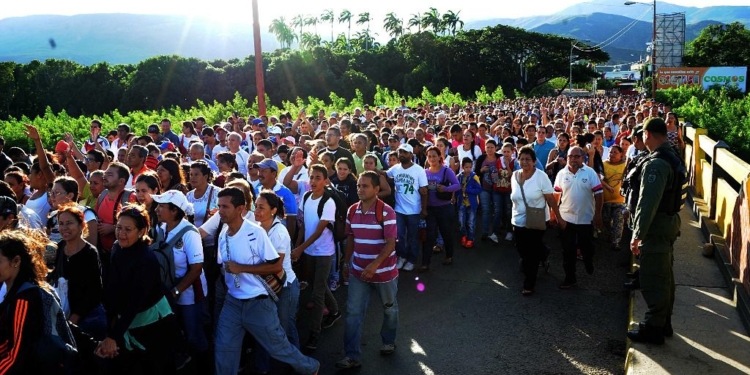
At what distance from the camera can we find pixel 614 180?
29.1ft

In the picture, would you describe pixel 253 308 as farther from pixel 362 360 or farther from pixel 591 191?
pixel 591 191

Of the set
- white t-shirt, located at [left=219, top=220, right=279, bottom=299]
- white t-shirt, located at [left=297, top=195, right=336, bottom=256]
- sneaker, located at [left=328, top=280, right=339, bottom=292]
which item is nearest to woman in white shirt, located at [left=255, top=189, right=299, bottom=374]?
white t-shirt, located at [left=219, top=220, right=279, bottom=299]

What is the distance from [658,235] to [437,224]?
3.69 meters

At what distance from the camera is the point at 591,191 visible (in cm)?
751

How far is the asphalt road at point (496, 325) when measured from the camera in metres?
5.59

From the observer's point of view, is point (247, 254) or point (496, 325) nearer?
point (247, 254)

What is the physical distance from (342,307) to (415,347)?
1.41 meters

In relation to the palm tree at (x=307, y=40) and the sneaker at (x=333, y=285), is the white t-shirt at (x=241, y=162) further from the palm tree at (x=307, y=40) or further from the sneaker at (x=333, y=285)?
the palm tree at (x=307, y=40)

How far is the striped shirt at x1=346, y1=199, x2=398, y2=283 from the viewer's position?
540 cm

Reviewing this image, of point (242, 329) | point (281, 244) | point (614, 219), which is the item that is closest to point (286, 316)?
point (242, 329)

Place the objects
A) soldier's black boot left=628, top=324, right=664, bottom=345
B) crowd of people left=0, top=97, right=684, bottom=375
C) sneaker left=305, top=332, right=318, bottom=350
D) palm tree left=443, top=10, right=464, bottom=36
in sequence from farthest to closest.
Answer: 1. palm tree left=443, top=10, right=464, bottom=36
2. sneaker left=305, top=332, right=318, bottom=350
3. soldier's black boot left=628, top=324, right=664, bottom=345
4. crowd of people left=0, top=97, right=684, bottom=375

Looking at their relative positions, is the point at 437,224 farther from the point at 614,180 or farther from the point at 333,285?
the point at 614,180

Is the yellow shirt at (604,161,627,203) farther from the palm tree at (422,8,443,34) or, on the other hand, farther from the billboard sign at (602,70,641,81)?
the billboard sign at (602,70,641,81)

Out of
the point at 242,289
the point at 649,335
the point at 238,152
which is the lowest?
the point at 649,335
